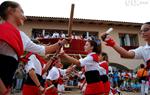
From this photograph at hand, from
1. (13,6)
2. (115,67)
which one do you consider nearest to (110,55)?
(115,67)

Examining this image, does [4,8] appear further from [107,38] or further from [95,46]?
[95,46]

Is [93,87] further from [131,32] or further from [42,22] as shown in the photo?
[131,32]

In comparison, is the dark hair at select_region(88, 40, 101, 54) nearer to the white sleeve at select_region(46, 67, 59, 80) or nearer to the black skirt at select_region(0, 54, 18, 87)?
the white sleeve at select_region(46, 67, 59, 80)

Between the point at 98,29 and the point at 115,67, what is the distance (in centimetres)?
363

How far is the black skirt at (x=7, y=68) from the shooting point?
294 centimetres

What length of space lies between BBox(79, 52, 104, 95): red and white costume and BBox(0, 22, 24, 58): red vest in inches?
115

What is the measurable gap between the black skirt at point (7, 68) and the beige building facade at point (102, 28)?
21.9m

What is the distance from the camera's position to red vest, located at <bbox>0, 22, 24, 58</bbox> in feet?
9.67

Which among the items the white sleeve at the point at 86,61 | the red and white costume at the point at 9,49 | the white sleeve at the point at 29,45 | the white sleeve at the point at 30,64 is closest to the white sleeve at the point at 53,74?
the white sleeve at the point at 86,61

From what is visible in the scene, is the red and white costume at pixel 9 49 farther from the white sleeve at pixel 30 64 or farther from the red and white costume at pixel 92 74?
the red and white costume at pixel 92 74

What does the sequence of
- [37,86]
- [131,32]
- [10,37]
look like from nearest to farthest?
[10,37] → [37,86] → [131,32]

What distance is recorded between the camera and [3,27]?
9.91ft

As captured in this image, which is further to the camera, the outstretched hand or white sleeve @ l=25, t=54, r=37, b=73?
white sleeve @ l=25, t=54, r=37, b=73

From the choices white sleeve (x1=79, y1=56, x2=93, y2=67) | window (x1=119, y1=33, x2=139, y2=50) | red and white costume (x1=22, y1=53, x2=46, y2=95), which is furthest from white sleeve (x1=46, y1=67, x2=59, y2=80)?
window (x1=119, y1=33, x2=139, y2=50)
